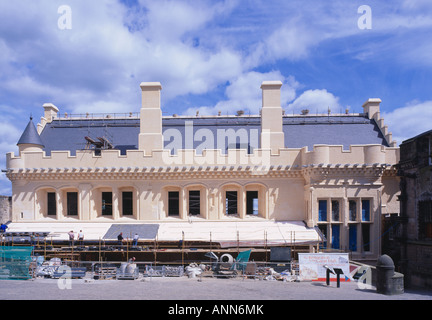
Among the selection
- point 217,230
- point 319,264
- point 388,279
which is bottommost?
point 319,264

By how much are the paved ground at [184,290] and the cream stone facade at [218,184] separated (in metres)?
6.05

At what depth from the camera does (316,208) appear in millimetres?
21500

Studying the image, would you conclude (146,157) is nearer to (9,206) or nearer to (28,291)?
(28,291)

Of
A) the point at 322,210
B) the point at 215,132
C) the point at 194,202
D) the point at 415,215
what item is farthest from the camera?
the point at 215,132

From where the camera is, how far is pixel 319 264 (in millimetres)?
17328

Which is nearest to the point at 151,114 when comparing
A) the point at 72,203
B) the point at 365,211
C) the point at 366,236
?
the point at 72,203

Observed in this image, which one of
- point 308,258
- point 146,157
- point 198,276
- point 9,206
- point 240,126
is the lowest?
point 198,276

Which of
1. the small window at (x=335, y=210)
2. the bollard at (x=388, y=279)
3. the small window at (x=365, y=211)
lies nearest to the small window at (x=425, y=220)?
the small window at (x=365, y=211)

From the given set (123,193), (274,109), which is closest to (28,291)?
(123,193)

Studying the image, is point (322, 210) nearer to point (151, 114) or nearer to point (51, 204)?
point (151, 114)

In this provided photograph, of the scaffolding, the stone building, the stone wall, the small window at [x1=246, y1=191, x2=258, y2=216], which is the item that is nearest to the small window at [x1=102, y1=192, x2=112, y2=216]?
the scaffolding

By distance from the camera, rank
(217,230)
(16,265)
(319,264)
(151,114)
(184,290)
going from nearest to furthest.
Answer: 1. (184,290)
2. (16,265)
3. (319,264)
4. (217,230)
5. (151,114)

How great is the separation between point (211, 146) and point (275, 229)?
826cm

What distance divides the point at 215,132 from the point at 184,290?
1489 cm
